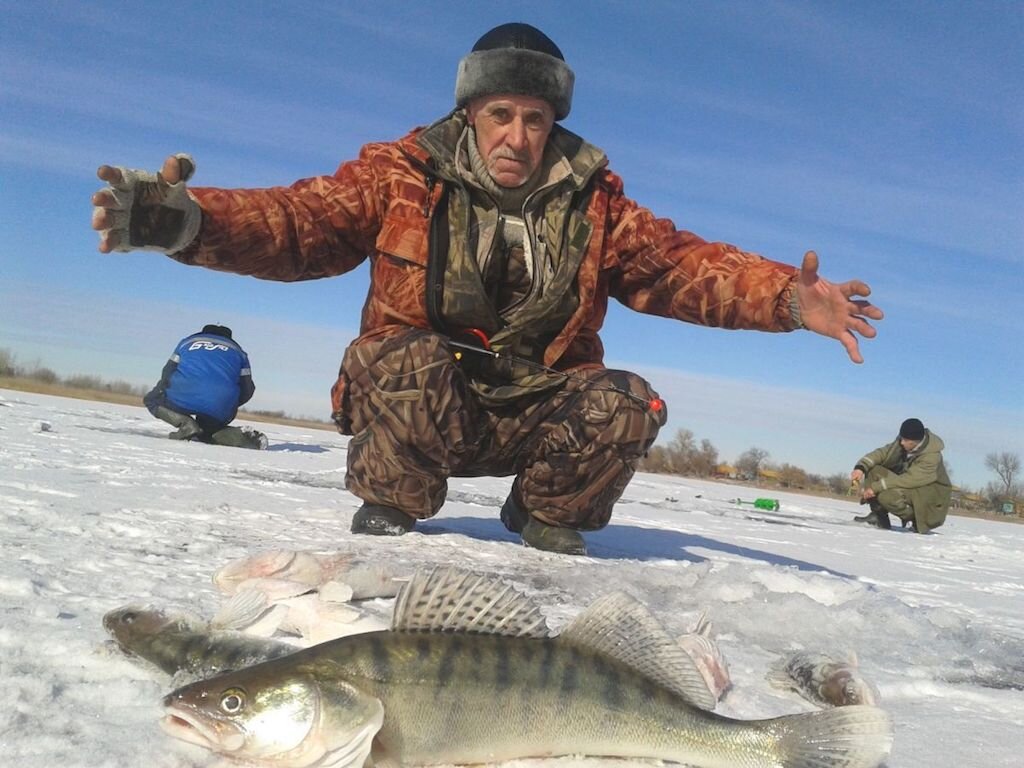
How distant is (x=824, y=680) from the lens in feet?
5.67

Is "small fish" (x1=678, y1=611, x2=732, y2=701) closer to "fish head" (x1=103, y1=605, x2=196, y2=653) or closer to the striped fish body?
the striped fish body

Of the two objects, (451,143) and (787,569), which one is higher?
(451,143)

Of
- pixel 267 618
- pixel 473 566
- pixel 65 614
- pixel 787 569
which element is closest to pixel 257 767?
pixel 267 618

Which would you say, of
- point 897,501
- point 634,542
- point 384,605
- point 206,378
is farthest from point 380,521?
point 897,501

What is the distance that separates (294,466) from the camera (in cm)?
723

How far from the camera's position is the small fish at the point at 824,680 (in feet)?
5.35

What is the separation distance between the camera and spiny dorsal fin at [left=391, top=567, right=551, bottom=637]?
136 cm

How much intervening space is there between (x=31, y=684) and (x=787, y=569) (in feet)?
10.2

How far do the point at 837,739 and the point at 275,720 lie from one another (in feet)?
2.79

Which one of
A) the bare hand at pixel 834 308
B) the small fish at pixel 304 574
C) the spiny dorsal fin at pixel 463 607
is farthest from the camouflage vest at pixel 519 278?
the spiny dorsal fin at pixel 463 607

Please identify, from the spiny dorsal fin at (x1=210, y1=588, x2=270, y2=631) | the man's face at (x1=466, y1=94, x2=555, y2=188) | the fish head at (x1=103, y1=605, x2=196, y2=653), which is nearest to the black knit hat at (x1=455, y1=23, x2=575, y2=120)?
the man's face at (x1=466, y1=94, x2=555, y2=188)

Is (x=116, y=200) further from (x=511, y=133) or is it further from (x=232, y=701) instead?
(x=232, y=701)

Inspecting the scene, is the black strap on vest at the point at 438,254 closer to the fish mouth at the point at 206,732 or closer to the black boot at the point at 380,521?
the black boot at the point at 380,521

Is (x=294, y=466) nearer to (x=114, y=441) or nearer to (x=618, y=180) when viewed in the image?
(x=114, y=441)
